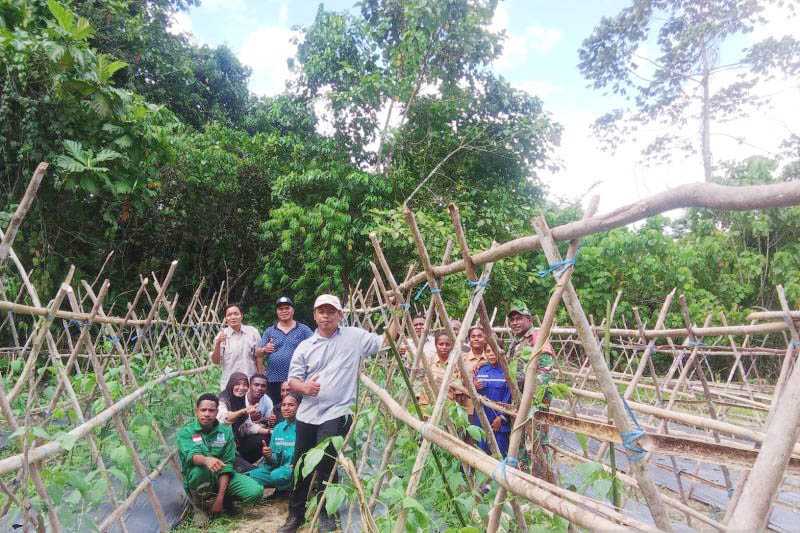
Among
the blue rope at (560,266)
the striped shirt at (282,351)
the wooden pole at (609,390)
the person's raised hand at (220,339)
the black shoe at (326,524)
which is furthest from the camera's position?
the person's raised hand at (220,339)

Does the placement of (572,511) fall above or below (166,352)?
above

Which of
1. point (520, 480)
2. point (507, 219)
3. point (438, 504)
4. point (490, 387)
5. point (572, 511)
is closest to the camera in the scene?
point (572, 511)

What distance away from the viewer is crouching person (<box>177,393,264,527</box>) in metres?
3.36

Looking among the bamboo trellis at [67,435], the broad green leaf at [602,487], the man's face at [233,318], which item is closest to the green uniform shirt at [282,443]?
the bamboo trellis at [67,435]

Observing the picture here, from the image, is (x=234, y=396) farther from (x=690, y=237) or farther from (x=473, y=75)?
(x=690, y=237)

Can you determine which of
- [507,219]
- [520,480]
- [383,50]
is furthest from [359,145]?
[520,480]

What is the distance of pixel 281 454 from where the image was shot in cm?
391

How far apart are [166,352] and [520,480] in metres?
5.48

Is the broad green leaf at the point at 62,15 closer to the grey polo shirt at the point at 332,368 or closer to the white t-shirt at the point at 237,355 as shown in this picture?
the white t-shirt at the point at 237,355

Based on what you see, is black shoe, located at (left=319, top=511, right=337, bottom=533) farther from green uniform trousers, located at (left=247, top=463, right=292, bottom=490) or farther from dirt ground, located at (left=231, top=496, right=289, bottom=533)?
green uniform trousers, located at (left=247, top=463, right=292, bottom=490)

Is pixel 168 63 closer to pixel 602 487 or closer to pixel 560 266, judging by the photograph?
pixel 560 266

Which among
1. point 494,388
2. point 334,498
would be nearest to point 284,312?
point 494,388

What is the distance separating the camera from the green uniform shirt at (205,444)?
11.1 feet

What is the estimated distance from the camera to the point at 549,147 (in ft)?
35.2
